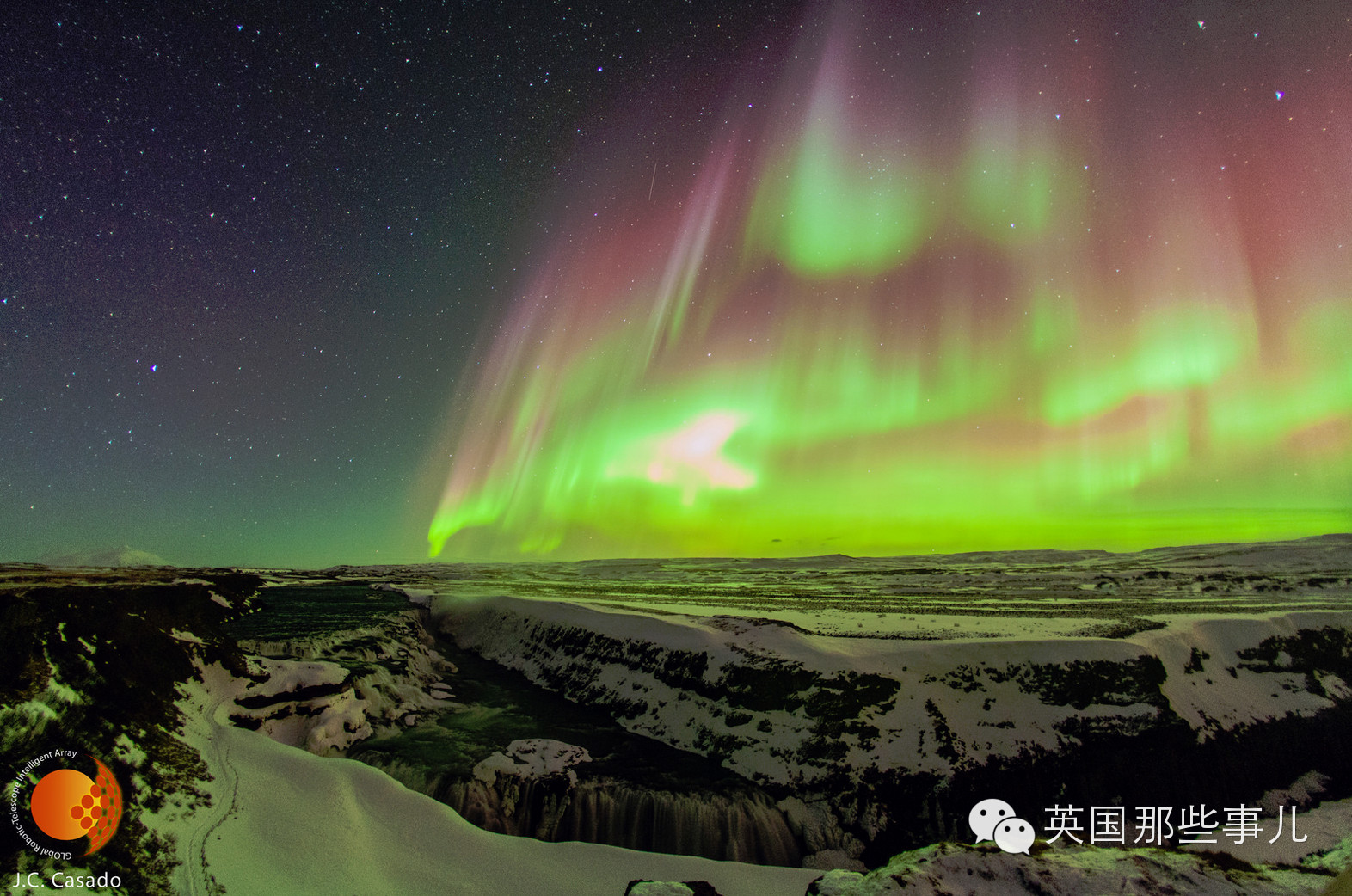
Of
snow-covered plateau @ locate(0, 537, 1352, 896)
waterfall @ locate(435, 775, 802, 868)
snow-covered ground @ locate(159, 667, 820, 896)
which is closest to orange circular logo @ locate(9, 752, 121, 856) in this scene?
snow-covered plateau @ locate(0, 537, 1352, 896)

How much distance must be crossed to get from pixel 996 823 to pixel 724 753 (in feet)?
34.5

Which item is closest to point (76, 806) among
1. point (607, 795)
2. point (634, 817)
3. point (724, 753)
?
point (607, 795)

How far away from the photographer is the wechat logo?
11625 millimetres

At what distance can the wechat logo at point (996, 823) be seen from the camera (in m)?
11.6

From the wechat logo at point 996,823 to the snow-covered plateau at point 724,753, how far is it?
0.57 meters

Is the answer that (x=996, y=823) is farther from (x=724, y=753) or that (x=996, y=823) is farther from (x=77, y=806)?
(x=77, y=806)

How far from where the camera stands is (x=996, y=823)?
53.6ft

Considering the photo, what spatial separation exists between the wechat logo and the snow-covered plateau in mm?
571

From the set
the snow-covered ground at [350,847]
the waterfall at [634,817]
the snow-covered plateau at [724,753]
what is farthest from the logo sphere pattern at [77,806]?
the waterfall at [634,817]

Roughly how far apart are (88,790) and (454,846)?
8.84 meters

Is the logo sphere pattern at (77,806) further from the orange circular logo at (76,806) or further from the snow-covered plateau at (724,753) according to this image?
the snow-covered plateau at (724,753)

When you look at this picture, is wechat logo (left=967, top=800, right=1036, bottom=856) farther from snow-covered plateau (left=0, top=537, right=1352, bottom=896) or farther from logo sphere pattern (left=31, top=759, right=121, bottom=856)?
logo sphere pattern (left=31, top=759, right=121, bottom=856)

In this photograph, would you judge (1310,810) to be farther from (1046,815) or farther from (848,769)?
(848,769)

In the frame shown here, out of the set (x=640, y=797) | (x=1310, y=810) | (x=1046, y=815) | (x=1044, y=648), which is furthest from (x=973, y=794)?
(x=1310, y=810)
